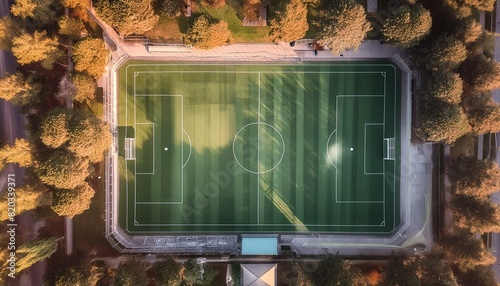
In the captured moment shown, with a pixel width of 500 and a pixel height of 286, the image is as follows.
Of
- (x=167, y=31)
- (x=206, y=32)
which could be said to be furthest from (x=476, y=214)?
(x=167, y=31)

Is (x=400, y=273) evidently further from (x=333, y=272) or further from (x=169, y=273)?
(x=169, y=273)

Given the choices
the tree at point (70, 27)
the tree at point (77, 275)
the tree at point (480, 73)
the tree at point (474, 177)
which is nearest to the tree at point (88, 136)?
the tree at point (70, 27)

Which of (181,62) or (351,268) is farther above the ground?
(181,62)

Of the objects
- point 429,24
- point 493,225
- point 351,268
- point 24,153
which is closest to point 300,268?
point 351,268

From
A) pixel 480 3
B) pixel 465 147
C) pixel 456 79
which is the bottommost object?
pixel 465 147

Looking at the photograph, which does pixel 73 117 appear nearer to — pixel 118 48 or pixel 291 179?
pixel 118 48

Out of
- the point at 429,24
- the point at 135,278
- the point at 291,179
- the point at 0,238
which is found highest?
the point at 429,24
